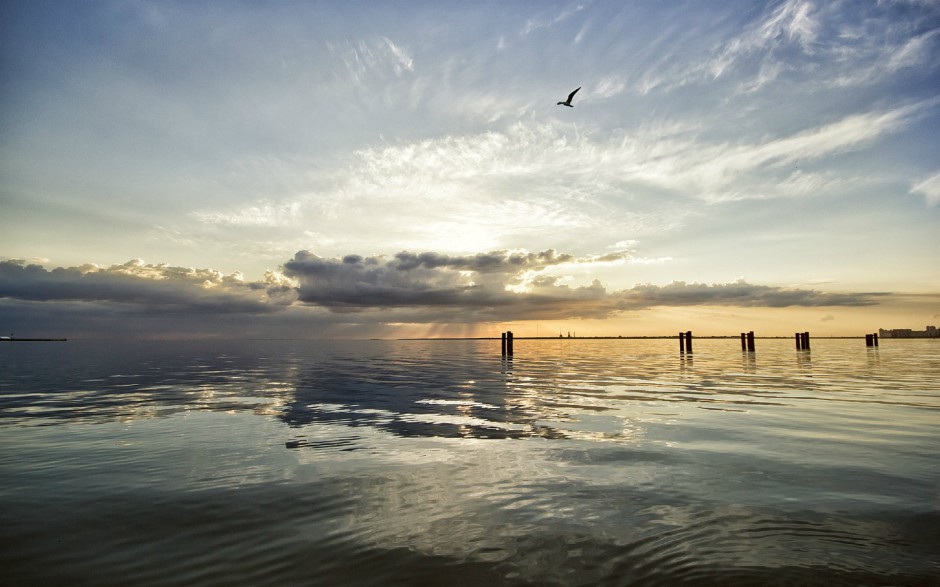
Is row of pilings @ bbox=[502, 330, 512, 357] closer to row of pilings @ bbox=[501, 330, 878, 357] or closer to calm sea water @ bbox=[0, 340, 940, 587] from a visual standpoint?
row of pilings @ bbox=[501, 330, 878, 357]

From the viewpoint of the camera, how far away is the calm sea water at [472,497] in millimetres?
5637

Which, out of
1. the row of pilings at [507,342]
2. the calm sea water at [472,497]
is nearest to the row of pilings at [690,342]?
the row of pilings at [507,342]

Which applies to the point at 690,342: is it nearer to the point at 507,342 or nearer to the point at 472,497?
the point at 507,342

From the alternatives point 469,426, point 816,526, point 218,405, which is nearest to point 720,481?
point 816,526

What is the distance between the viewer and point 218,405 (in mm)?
19875

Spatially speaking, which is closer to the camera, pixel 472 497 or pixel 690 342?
pixel 472 497

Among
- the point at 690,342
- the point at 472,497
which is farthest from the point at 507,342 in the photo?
the point at 472,497

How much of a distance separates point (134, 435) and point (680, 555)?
48.1 feet

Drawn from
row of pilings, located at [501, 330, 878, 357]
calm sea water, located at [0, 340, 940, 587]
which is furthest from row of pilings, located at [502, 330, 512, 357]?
calm sea water, located at [0, 340, 940, 587]

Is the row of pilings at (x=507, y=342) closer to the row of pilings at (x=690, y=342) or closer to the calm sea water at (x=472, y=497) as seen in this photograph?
the row of pilings at (x=690, y=342)

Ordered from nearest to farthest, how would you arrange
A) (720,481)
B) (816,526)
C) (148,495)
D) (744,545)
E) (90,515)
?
(744,545), (816,526), (90,515), (148,495), (720,481)

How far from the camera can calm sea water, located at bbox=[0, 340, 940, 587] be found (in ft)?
18.5

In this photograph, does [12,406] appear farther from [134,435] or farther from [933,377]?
[933,377]

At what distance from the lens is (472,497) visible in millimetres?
8172
